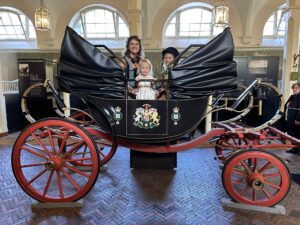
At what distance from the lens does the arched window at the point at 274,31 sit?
8375 millimetres

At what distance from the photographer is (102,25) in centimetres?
892

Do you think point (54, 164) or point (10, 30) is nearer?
point (54, 164)

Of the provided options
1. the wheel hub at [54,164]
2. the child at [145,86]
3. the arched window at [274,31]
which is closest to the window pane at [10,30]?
the child at [145,86]

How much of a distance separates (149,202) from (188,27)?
788 centimetres

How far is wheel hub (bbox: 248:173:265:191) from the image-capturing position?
208cm

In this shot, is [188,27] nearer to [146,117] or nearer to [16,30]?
[16,30]

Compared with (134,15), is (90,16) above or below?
above

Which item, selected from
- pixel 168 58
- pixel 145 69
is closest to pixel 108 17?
pixel 168 58

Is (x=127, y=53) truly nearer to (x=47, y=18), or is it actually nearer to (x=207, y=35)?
(x=47, y=18)

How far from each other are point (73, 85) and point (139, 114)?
712mm

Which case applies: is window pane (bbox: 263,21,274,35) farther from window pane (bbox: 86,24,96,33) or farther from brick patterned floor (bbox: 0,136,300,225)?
brick patterned floor (bbox: 0,136,300,225)

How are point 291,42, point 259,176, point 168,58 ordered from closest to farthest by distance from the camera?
1. point 259,176
2. point 168,58
3. point 291,42

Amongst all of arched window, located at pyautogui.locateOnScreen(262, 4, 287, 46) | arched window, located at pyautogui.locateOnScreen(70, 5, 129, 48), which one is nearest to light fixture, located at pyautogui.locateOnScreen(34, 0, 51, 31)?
arched window, located at pyautogui.locateOnScreen(70, 5, 129, 48)

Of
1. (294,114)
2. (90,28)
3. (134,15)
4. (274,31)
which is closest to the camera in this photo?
(294,114)
